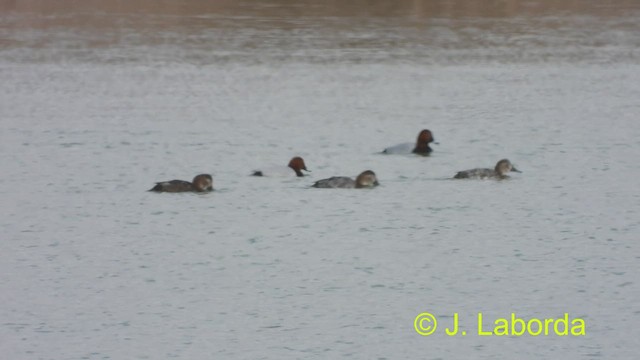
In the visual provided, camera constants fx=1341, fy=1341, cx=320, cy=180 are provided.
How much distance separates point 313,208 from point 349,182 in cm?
93

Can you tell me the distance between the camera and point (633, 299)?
7.73m

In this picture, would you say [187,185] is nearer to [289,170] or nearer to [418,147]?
[289,170]

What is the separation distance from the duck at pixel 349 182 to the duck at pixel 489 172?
848 millimetres

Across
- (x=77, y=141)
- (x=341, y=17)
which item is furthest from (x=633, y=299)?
(x=341, y=17)

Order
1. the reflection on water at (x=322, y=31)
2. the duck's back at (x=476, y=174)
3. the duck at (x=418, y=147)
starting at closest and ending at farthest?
the duck's back at (x=476, y=174) → the duck at (x=418, y=147) → the reflection on water at (x=322, y=31)

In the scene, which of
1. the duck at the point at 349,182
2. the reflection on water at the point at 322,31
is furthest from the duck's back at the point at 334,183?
the reflection on water at the point at 322,31

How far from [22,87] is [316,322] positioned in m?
11.5

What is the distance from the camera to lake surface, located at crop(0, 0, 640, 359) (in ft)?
23.7

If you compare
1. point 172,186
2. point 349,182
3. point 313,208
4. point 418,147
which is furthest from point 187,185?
point 418,147

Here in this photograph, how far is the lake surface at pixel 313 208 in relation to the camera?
7219 millimetres

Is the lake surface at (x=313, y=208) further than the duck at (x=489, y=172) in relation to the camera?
No

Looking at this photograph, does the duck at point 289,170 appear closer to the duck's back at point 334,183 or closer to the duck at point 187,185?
the duck's back at point 334,183

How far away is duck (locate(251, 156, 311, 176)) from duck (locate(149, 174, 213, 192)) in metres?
0.77

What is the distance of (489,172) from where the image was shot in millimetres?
11602
